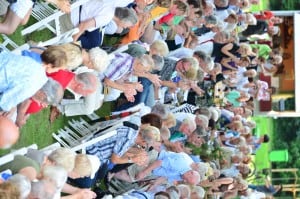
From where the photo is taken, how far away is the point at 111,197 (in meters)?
7.66

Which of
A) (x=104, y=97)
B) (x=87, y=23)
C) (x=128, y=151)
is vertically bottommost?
(x=128, y=151)

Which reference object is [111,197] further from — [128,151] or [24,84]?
[24,84]

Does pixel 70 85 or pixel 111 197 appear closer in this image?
pixel 70 85

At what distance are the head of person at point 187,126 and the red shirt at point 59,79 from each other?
3570 millimetres

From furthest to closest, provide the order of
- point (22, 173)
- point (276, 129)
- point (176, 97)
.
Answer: point (276, 129) < point (176, 97) < point (22, 173)

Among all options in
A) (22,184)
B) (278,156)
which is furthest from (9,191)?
(278,156)

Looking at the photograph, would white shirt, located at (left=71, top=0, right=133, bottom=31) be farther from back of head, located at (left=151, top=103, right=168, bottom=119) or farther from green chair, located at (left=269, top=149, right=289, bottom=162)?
green chair, located at (left=269, top=149, right=289, bottom=162)

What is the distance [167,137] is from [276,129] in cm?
1245

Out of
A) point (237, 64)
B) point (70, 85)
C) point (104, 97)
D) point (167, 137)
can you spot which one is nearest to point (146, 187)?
point (167, 137)

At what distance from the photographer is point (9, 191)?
15.4 ft

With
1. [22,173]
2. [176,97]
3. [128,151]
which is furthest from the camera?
[176,97]

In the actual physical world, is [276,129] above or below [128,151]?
A: below

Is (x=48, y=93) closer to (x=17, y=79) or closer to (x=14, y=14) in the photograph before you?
(x=17, y=79)

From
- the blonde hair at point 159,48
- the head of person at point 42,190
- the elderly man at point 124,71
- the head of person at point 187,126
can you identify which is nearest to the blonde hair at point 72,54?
the head of person at point 42,190
